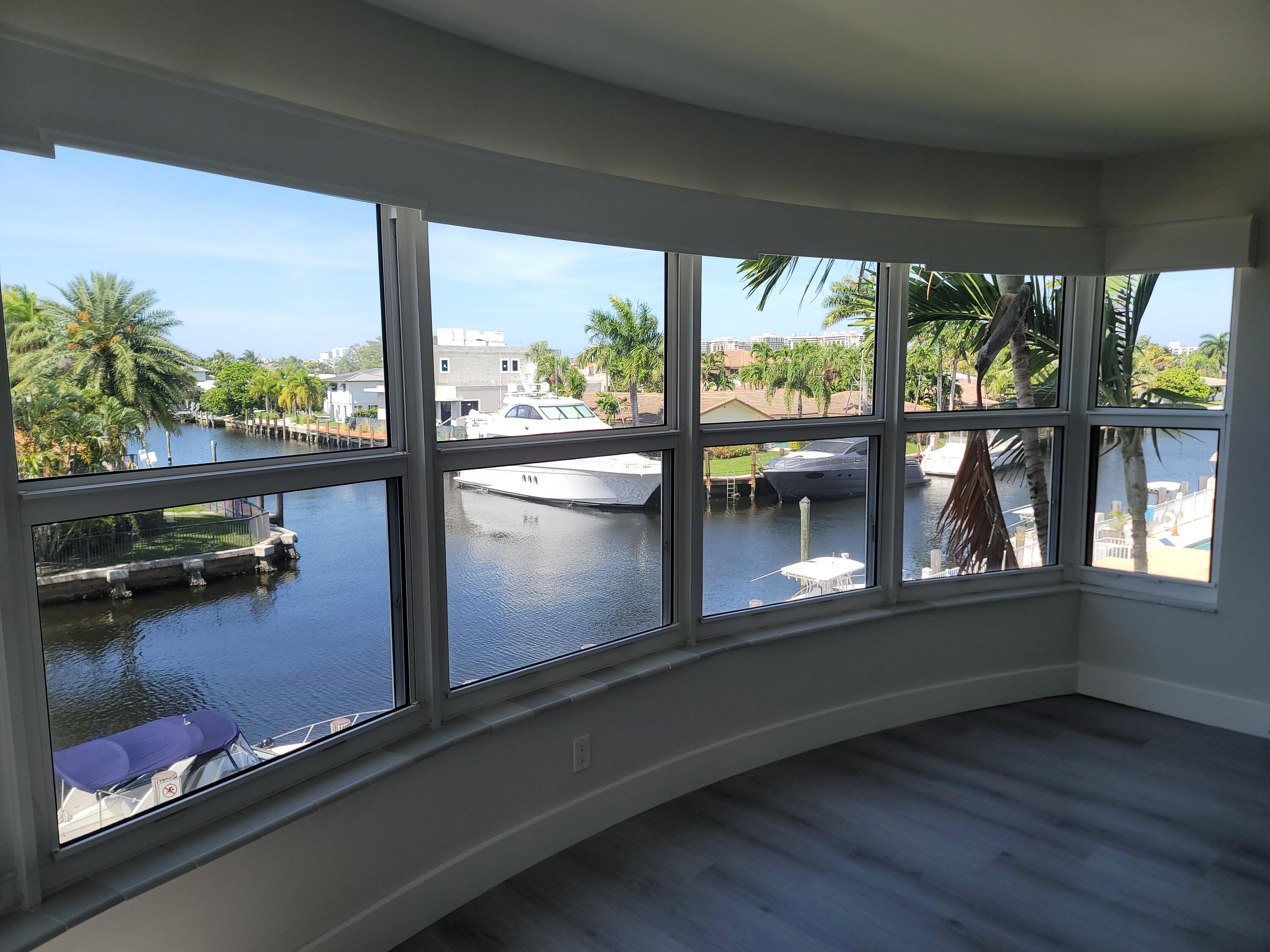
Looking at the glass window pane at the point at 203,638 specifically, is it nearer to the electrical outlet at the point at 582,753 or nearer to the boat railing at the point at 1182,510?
the electrical outlet at the point at 582,753

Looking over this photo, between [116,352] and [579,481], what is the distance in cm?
135

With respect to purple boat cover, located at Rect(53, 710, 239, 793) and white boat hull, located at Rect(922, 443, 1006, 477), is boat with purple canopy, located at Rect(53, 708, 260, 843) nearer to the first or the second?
purple boat cover, located at Rect(53, 710, 239, 793)

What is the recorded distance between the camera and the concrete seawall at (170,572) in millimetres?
1666

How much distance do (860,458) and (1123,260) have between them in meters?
1.43

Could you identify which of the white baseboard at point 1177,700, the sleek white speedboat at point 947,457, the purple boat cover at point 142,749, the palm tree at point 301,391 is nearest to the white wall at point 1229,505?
the white baseboard at point 1177,700

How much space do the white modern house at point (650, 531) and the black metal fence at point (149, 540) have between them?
1 centimetres

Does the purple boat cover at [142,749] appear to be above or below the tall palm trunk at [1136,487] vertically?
below

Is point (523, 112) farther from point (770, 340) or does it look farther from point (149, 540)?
point (149, 540)

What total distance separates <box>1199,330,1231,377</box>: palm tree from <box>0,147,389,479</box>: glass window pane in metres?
3.33

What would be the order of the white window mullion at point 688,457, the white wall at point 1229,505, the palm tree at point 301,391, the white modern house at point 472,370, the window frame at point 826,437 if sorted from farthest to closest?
the white wall at point 1229,505 → the window frame at point 826,437 → the white window mullion at point 688,457 → the white modern house at point 472,370 → the palm tree at point 301,391

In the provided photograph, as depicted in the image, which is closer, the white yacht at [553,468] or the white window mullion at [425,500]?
the white window mullion at [425,500]

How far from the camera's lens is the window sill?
1.59 meters

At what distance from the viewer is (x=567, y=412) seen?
2.67m

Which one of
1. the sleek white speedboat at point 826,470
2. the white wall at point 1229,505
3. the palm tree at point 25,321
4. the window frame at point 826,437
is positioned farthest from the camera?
the white wall at point 1229,505
